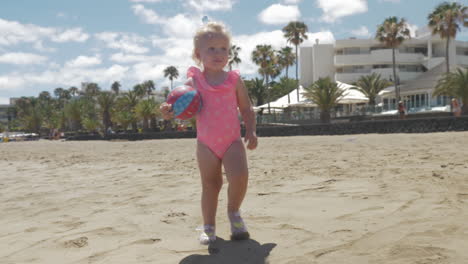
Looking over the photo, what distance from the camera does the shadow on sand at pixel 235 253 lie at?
2.29 metres

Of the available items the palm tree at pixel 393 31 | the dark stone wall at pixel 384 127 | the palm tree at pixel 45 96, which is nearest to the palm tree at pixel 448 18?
the palm tree at pixel 393 31

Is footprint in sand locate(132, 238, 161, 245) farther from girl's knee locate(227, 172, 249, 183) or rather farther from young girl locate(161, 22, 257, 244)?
girl's knee locate(227, 172, 249, 183)

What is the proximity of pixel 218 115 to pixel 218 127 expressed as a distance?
3.6 inches

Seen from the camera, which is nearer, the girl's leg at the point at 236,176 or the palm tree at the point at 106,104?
the girl's leg at the point at 236,176

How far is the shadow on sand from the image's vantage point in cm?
229

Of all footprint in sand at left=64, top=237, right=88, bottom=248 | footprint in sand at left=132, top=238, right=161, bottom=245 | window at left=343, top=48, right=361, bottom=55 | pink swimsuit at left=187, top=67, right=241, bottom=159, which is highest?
window at left=343, top=48, right=361, bottom=55

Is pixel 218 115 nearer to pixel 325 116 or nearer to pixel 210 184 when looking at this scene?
pixel 210 184

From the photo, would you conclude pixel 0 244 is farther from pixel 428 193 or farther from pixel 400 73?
pixel 400 73

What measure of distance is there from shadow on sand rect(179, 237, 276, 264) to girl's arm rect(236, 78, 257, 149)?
72 cm

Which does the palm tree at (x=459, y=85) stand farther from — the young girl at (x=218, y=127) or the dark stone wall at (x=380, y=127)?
the young girl at (x=218, y=127)

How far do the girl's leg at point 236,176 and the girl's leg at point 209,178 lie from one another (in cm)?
10

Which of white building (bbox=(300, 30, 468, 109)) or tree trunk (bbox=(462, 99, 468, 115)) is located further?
white building (bbox=(300, 30, 468, 109))

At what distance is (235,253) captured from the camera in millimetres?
2408

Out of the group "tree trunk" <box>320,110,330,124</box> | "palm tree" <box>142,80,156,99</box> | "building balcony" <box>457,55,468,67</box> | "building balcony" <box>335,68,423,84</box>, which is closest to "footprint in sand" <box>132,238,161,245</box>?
"tree trunk" <box>320,110,330,124</box>
